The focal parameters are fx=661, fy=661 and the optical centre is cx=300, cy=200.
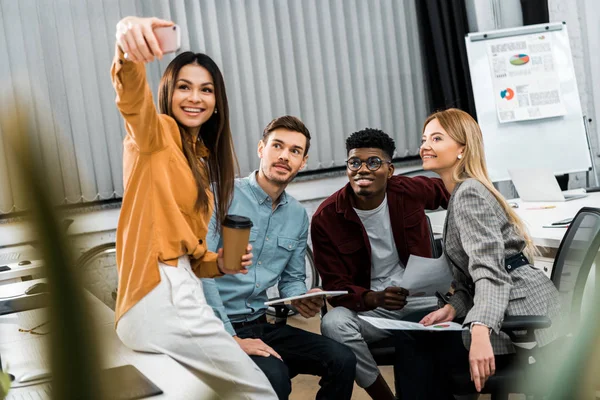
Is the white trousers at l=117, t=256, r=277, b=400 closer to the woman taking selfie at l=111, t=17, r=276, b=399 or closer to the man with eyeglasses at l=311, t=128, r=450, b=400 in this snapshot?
the woman taking selfie at l=111, t=17, r=276, b=399

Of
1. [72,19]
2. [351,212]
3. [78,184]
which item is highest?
[72,19]

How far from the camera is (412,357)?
2.04 metres

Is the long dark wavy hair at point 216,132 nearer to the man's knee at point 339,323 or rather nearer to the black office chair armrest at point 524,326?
the man's knee at point 339,323

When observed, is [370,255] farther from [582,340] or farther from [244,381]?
[582,340]

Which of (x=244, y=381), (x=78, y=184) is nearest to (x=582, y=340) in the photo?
(x=78, y=184)

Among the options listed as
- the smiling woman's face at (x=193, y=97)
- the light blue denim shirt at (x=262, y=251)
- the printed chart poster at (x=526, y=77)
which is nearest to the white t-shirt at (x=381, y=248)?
the light blue denim shirt at (x=262, y=251)

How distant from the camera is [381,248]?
94.4 inches

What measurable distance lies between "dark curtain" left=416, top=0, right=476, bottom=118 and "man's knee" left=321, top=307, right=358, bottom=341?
2839mm

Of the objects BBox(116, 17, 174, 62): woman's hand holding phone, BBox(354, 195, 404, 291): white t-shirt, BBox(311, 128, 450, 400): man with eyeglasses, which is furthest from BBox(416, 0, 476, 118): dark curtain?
BBox(116, 17, 174, 62): woman's hand holding phone

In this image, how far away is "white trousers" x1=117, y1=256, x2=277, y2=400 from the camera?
1.38 metres

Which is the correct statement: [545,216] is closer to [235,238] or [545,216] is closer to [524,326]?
[524,326]

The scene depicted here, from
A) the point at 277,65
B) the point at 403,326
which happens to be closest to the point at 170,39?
the point at 403,326

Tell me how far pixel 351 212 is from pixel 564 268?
0.75 metres

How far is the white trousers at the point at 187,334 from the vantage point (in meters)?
1.38
